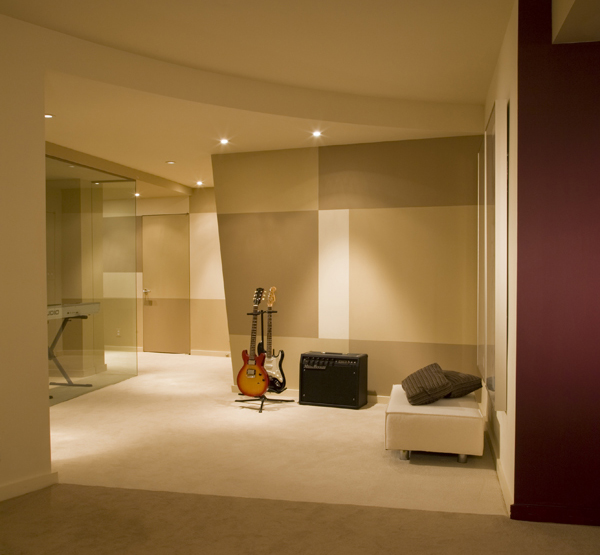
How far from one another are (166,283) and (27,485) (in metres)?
5.50

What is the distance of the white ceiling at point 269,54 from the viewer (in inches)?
127

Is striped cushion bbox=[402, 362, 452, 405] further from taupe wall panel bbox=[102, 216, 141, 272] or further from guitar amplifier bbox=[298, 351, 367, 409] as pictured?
taupe wall panel bbox=[102, 216, 141, 272]

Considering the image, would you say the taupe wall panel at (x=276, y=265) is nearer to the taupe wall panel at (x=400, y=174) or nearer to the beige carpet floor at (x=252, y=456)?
the taupe wall panel at (x=400, y=174)

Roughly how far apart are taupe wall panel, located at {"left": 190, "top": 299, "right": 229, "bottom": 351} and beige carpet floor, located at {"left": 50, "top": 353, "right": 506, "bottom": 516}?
8.21 feet

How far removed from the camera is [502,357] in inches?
123

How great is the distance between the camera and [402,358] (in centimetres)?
549

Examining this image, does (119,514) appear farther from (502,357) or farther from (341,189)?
(341,189)

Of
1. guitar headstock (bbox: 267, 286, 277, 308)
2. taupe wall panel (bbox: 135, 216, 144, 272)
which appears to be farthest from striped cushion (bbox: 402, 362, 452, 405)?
taupe wall panel (bbox: 135, 216, 144, 272)

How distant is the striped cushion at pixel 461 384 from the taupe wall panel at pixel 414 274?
1007 mm

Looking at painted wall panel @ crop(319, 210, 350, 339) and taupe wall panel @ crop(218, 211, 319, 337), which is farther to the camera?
taupe wall panel @ crop(218, 211, 319, 337)

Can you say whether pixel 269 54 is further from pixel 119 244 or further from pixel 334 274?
pixel 119 244

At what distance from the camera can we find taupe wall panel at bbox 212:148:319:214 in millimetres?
5770

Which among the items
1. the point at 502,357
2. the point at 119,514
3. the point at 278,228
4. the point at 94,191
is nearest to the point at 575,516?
the point at 502,357

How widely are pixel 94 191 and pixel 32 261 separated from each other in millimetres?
2707
